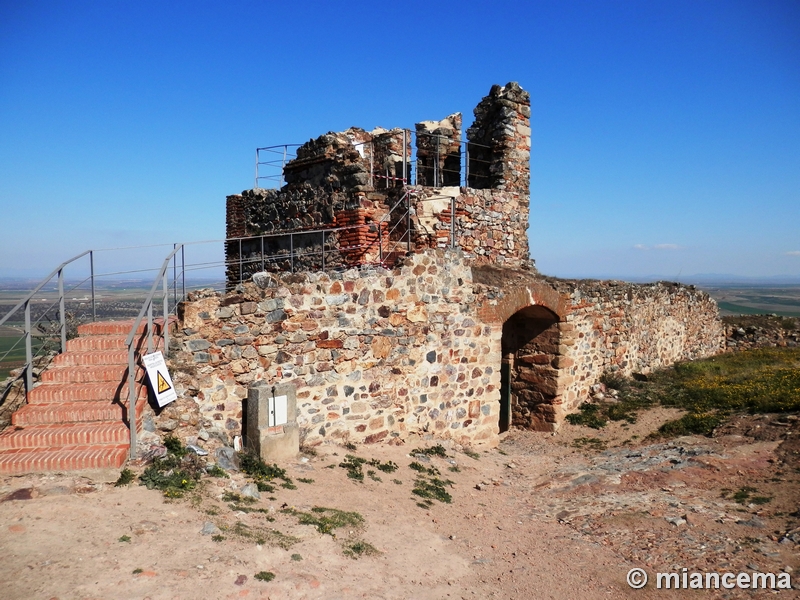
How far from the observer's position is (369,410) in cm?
860

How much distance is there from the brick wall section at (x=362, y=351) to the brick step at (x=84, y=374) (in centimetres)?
74

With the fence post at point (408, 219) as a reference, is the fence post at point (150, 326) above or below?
below

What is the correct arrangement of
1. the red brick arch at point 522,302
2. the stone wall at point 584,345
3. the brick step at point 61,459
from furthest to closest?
the stone wall at point 584,345 < the red brick arch at point 522,302 < the brick step at point 61,459

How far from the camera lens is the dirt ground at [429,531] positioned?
431 cm

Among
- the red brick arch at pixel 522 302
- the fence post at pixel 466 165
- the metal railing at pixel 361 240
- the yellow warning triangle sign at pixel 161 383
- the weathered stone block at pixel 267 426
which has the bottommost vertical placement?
the weathered stone block at pixel 267 426

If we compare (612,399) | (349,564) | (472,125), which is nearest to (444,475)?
(349,564)

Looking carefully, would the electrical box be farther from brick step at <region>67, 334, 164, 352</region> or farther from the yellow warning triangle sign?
brick step at <region>67, 334, 164, 352</region>

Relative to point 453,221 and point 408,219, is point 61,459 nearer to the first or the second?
point 408,219

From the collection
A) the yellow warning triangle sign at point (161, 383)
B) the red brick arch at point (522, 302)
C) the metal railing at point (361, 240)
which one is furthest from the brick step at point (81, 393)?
the red brick arch at point (522, 302)

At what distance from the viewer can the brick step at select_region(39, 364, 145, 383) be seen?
6669 mm

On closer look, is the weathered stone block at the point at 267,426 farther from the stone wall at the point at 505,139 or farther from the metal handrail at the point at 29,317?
the stone wall at the point at 505,139

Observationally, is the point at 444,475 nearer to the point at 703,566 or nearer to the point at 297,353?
the point at 297,353

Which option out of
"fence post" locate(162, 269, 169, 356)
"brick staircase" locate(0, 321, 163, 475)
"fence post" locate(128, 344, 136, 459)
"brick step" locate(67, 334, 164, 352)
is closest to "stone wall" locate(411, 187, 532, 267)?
"fence post" locate(162, 269, 169, 356)

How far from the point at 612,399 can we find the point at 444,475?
20.6ft
